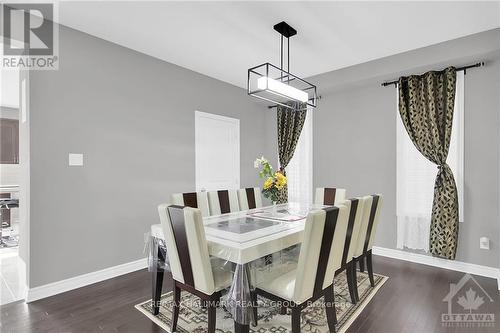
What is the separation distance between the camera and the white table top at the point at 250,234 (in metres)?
1.73

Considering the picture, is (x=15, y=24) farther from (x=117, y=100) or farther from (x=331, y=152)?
(x=331, y=152)

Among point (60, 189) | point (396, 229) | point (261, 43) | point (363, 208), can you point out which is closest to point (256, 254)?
point (363, 208)

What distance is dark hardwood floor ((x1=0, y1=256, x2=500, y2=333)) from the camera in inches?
83.4

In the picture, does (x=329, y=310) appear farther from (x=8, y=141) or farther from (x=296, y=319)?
(x=8, y=141)

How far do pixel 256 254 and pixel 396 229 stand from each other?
9.56 ft

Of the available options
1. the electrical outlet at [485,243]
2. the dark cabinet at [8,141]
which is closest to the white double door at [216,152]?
the electrical outlet at [485,243]

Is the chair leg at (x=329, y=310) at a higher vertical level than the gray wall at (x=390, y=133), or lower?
lower

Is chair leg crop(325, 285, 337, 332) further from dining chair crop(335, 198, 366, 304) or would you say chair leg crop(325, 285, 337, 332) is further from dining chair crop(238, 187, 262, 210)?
dining chair crop(238, 187, 262, 210)

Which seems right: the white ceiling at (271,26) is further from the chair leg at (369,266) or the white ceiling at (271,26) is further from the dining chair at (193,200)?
the chair leg at (369,266)

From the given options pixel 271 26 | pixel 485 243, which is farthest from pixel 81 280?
pixel 485 243

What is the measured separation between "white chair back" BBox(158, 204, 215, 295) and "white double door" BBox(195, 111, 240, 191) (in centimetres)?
226

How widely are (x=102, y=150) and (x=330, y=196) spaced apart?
113 inches

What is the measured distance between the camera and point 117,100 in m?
3.22

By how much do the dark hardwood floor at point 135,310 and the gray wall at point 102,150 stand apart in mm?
310
